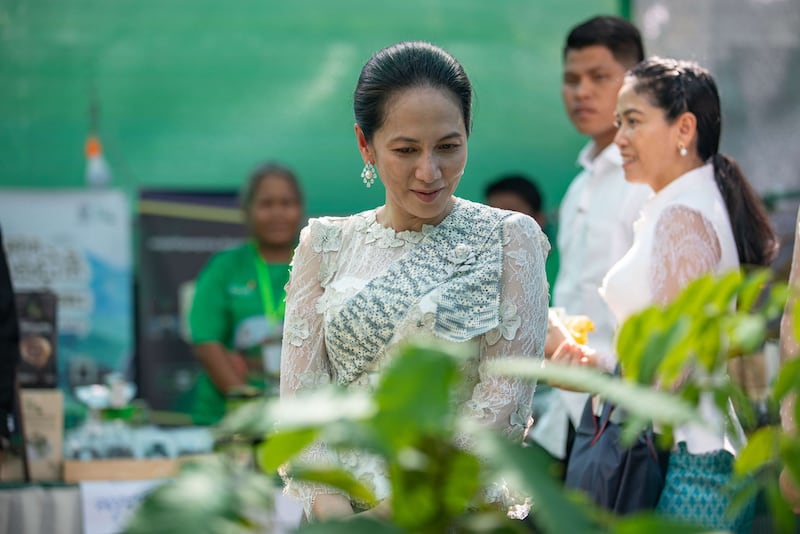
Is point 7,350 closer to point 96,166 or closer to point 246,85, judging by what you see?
point 96,166

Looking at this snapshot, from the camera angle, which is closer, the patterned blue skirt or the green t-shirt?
the patterned blue skirt

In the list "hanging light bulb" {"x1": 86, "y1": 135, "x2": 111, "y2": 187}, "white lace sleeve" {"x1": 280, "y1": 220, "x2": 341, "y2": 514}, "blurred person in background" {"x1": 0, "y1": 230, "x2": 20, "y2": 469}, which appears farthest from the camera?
"hanging light bulb" {"x1": 86, "y1": 135, "x2": 111, "y2": 187}

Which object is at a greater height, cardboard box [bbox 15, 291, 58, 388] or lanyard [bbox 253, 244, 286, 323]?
lanyard [bbox 253, 244, 286, 323]

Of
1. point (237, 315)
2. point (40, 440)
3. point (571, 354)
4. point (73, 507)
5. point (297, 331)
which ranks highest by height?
point (297, 331)

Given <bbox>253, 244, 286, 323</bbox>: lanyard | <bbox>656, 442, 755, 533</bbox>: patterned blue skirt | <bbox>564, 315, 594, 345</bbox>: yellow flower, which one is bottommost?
<bbox>656, 442, 755, 533</bbox>: patterned blue skirt

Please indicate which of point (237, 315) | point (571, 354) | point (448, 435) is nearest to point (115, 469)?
point (237, 315)

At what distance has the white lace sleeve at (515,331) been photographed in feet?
6.92

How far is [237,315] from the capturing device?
15.9 feet

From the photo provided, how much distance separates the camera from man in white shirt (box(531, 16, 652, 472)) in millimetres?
3732

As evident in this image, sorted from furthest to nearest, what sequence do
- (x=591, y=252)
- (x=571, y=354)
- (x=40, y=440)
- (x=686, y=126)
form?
(x=40, y=440)
(x=591, y=252)
(x=686, y=126)
(x=571, y=354)

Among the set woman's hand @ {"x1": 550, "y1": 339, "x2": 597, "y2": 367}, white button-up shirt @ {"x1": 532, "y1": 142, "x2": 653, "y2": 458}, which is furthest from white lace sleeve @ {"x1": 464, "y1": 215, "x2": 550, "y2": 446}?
white button-up shirt @ {"x1": 532, "y1": 142, "x2": 653, "y2": 458}

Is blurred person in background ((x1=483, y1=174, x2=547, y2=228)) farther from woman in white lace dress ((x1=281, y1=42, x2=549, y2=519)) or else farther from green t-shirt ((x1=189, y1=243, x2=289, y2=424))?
woman in white lace dress ((x1=281, y1=42, x2=549, y2=519))

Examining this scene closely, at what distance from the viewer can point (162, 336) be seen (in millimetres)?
5297

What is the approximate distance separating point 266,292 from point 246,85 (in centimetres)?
120
